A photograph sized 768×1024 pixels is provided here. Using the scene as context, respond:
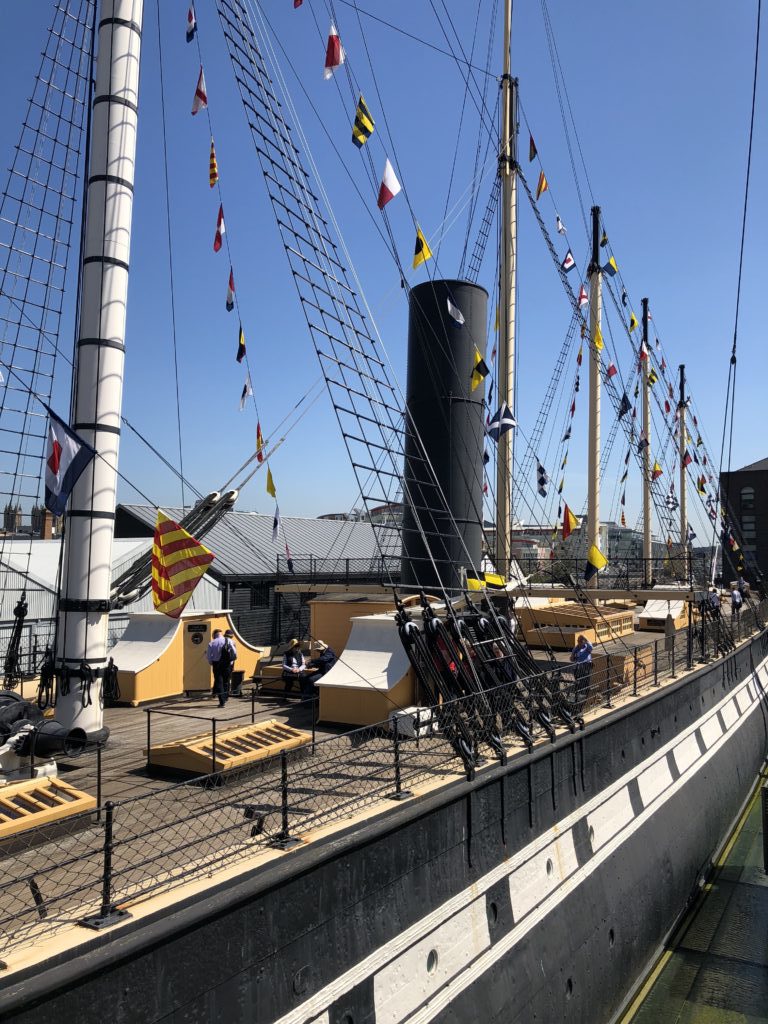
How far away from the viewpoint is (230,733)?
23.6ft

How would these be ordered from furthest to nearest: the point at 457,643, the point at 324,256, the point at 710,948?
1. the point at 710,948
2. the point at 324,256
3. the point at 457,643

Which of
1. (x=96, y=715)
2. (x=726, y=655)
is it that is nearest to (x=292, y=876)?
(x=96, y=715)

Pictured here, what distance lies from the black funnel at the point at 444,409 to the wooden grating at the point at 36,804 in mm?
7901

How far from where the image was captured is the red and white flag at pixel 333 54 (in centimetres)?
975

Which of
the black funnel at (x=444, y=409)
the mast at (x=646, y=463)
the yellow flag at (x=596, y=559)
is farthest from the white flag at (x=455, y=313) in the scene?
the mast at (x=646, y=463)

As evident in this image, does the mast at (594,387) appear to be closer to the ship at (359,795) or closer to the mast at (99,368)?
the ship at (359,795)

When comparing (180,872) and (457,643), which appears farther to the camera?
(457,643)

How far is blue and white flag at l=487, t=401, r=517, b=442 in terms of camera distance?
14.3 meters

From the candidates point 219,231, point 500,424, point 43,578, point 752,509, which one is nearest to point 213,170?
point 219,231

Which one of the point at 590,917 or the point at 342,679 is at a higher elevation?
the point at 342,679

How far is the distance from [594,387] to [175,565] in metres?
19.1

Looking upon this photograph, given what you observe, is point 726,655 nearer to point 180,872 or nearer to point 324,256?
point 324,256

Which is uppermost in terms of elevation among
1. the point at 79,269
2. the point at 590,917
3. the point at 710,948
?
the point at 79,269

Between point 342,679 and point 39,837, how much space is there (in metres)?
4.34
